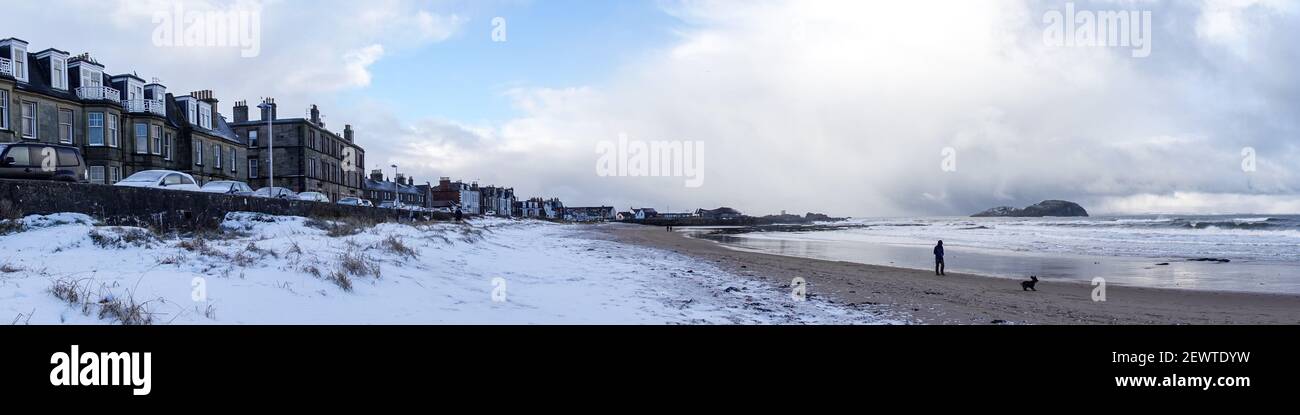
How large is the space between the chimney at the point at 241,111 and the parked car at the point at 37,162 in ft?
155

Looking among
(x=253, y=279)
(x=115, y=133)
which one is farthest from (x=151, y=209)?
(x=115, y=133)

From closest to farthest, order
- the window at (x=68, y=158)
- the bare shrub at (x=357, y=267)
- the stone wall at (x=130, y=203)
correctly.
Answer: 1. the bare shrub at (x=357, y=267)
2. the stone wall at (x=130, y=203)
3. the window at (x=68, y=158)

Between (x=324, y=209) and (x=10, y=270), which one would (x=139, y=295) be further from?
(x=324, y=209)

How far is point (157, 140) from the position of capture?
33469mm

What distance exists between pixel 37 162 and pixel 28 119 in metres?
16.3

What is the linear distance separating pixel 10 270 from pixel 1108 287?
22.8 m

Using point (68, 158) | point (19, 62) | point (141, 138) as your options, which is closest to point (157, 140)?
point (141, 138)

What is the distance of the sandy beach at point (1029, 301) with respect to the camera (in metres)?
11.5

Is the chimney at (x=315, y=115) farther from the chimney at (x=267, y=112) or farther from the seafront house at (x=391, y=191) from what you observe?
the seafront house at (x=391, y=191)

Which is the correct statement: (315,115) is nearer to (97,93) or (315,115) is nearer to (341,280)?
(97,93)

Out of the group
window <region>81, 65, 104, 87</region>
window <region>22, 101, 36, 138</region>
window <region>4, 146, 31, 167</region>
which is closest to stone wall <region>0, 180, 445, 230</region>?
window <region>4, 146, 31, 167</region>

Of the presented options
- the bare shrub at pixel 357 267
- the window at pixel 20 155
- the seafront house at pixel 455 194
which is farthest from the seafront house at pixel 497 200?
the bare shrub at pixel 357 267

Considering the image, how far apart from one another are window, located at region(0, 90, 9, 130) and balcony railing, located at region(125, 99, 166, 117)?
8.20m

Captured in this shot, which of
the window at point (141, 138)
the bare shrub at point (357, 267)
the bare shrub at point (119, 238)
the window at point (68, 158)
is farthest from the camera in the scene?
the window at point (141, 138)
